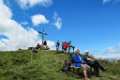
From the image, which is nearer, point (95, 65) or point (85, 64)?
point (85, 64)

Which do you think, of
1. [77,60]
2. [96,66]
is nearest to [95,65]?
[96,66]

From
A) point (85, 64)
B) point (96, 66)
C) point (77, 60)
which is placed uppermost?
point (77, 60)

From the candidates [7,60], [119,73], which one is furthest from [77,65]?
[7,60]

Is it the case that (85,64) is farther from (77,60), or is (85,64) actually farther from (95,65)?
(95,65)

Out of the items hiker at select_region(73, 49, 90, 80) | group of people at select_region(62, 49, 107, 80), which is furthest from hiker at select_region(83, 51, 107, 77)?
hiker at select_region(73, 49, 90, 80)

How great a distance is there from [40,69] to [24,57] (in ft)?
30.5

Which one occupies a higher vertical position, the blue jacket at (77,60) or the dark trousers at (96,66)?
the blue jacket at (77,60)

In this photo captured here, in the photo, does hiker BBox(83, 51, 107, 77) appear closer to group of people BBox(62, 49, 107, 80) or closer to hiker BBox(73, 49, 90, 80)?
group of people BBox(62, 49, 107, 80)

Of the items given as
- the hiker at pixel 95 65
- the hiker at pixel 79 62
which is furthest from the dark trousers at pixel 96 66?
the hiker at pixel 79 62

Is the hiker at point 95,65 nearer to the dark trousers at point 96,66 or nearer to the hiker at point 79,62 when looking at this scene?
the dark trousers at point 96,66

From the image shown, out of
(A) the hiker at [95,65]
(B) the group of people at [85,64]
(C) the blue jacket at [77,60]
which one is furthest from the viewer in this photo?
(A) the hiker at [95,65]

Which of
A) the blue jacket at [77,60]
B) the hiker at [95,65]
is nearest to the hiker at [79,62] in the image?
the blue jacket at [77,60]

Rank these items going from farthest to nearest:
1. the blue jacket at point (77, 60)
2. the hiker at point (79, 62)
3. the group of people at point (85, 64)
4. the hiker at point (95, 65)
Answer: the hiker at point (95, 65) < the blue jacket at point (77, 60) < the hiker at point (79, 62) < the group of people at point (85, 64)

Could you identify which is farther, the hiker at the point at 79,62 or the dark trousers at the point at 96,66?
the dark trousers at the point at 96,66
